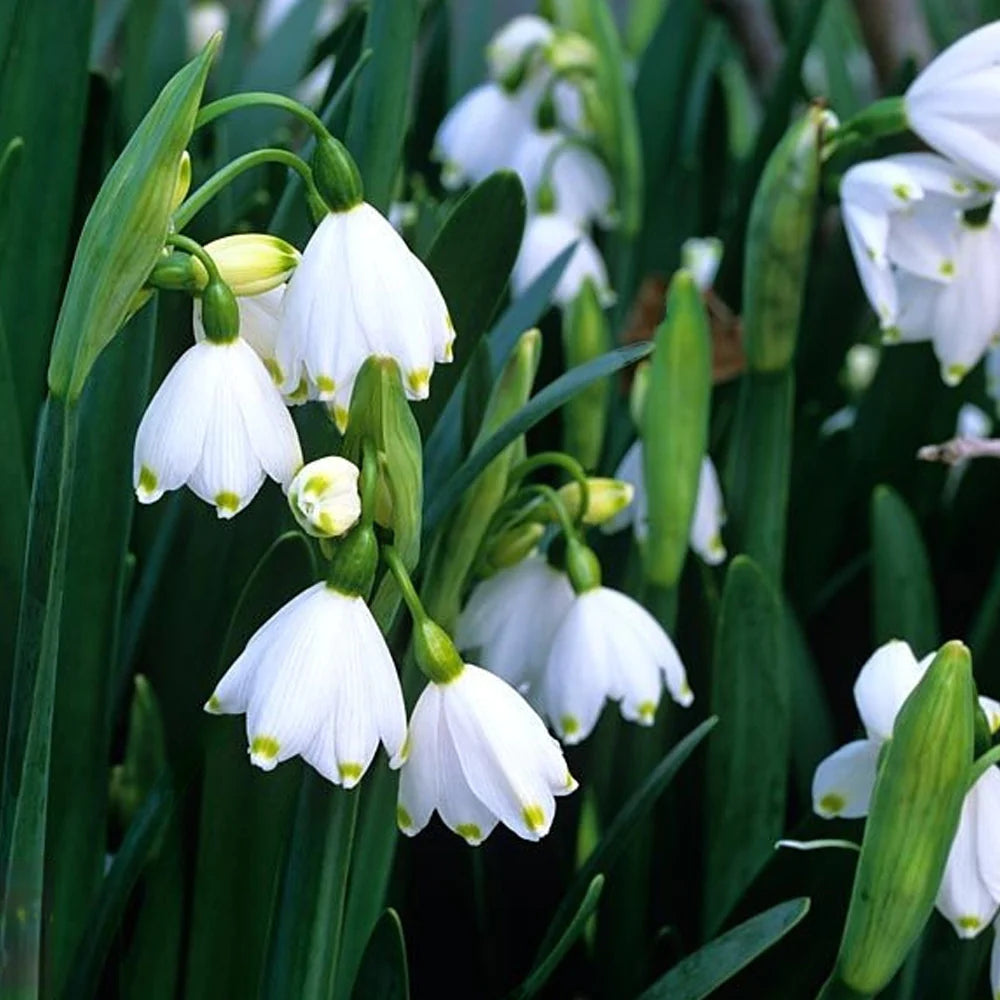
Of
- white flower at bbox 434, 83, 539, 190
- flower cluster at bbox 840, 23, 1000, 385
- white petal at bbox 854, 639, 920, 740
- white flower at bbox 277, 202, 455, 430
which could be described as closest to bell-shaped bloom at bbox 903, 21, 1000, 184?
flower cluster at bbox 840, 23, 1000, 385

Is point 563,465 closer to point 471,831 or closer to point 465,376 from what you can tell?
point 465,376

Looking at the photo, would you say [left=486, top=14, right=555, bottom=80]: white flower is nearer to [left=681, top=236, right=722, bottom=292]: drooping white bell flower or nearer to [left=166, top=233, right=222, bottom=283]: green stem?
[left=681, top=236, right=722, bottom=292]: drooping white bell flower

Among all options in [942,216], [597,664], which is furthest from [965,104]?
[597,664]

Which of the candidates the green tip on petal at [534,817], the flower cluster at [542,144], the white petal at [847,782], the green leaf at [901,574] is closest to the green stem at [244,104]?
the green tip on petal at [534,817]

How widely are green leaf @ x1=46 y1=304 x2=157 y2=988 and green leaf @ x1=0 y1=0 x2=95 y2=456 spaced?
0.11 m

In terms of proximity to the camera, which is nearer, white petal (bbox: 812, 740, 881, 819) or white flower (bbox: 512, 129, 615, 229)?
white petal (bbox: 812, 740, 881, 819)

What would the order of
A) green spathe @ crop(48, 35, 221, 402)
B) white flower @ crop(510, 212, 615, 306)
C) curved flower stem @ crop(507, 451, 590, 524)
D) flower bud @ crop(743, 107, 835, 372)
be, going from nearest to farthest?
green spathe @ crop(48, 35, 221, 402) → curved flower stem @ crop(507, 451, 590, 524) → flower bud @ crop(743, 107, 835, 372) → white flower @ crop(510, 212, 615, 306)

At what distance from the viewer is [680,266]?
1336 mm

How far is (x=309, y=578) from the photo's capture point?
69 cm

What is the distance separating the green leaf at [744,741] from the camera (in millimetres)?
803

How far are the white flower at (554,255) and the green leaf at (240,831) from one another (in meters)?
0.51

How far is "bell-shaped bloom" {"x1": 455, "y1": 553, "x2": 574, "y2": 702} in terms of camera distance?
0.76 m

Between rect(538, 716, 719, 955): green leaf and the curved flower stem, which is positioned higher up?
the curved flower stem

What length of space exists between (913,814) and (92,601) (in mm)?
332
